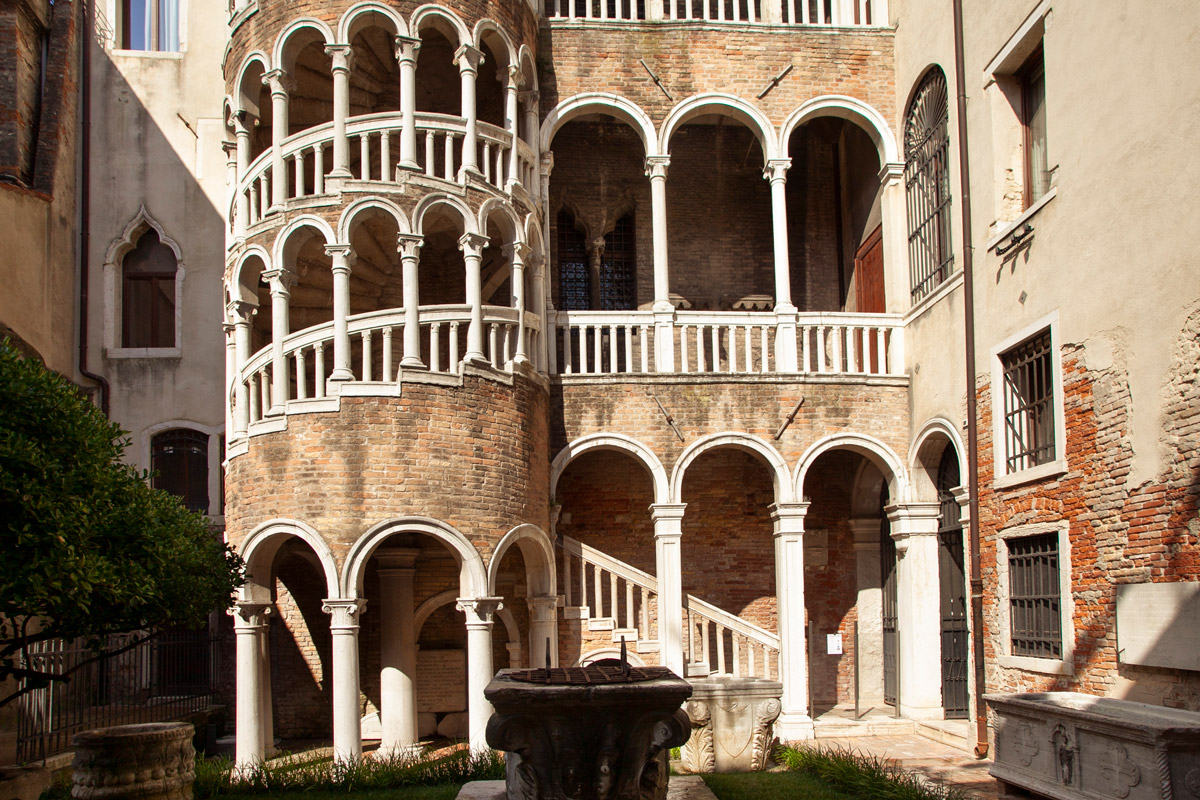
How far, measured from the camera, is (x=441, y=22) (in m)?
14.4

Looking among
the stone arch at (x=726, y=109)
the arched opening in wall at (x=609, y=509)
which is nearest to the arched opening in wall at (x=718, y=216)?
the stone arch at (x=726, y=109)

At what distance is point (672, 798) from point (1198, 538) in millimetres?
4682

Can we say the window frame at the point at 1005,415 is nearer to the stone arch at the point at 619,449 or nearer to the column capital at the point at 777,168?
the stone arch at the point at 619,449

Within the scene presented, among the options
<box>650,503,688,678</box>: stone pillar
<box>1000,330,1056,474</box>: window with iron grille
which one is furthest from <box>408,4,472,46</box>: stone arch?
<box>1000,330,1056,474</box>: window with iron grille

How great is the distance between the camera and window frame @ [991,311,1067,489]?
11.1m

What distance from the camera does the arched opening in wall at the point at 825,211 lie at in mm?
17969

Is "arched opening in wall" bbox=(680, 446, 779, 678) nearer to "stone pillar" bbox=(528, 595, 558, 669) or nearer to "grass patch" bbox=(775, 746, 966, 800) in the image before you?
"stone pillar" bbox=(528, 595, 558, 669)

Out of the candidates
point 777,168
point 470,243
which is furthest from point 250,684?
point 777,168

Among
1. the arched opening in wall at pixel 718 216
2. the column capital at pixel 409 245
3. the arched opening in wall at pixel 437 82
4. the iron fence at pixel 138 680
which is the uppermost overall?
the arched opening in wall at pixel 437 82

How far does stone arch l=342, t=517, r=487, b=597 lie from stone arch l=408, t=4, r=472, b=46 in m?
6.14

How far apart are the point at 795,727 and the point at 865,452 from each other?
149 inches

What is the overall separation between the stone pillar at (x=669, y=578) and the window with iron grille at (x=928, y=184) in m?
4.49

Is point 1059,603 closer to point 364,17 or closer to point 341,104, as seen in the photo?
point 341,104

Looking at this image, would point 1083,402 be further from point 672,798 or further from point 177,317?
point 177,317
